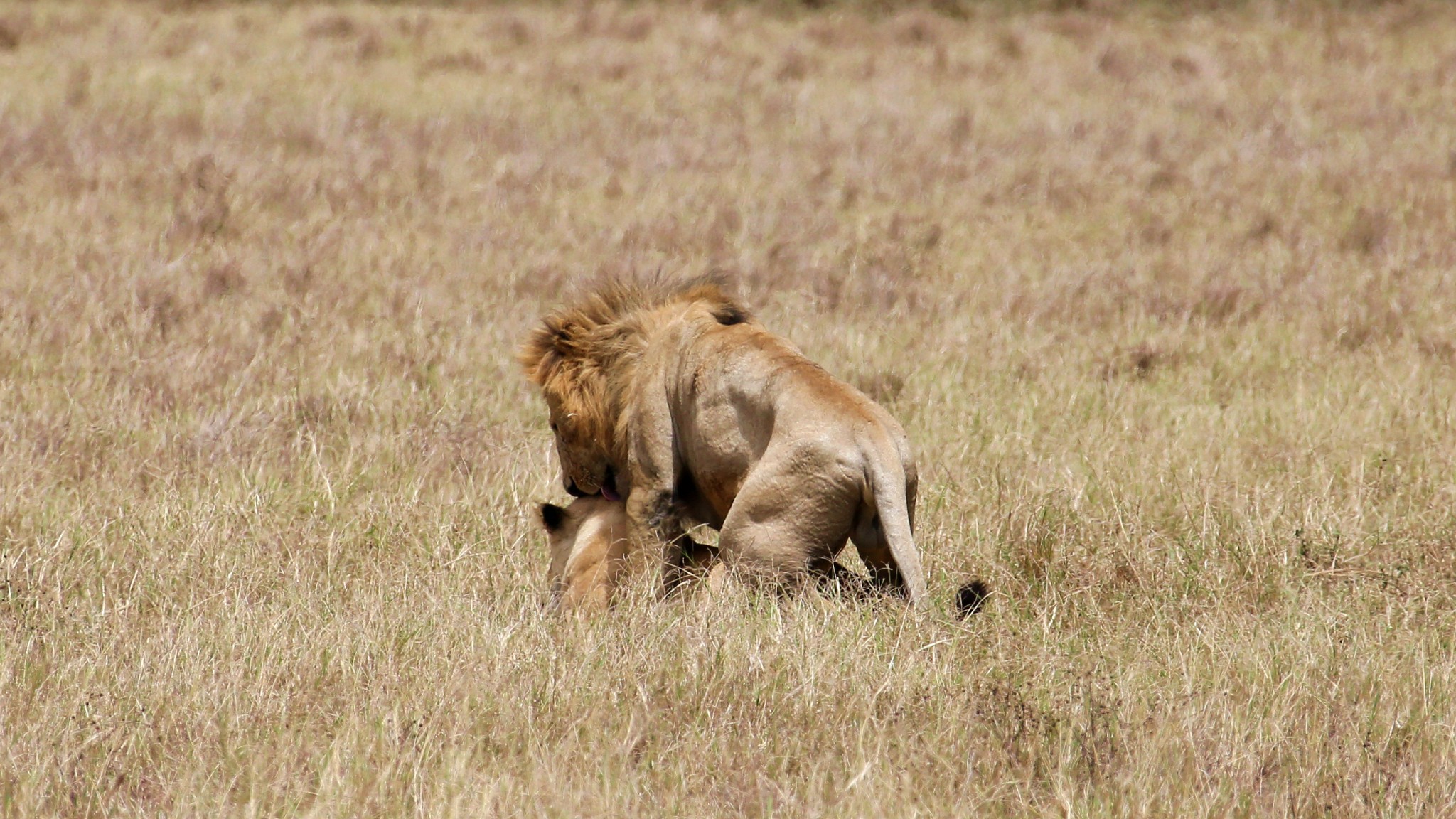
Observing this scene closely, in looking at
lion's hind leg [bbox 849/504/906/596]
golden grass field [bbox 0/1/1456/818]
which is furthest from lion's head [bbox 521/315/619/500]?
lion's hind leg [bbox 849/504/906/596]

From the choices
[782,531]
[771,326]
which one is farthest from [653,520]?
[771,326]

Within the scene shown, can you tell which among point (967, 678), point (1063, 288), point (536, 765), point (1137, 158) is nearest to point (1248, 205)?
point (1137, 158)

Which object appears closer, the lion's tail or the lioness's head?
the lion's tail

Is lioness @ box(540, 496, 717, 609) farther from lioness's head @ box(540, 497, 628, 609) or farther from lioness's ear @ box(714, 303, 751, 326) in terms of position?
lioness's ear @ box(714, 303, 751, 326)

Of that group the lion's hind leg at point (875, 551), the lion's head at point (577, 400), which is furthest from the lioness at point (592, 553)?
the lion's hind leg at point (875, 551)

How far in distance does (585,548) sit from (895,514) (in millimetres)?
1222

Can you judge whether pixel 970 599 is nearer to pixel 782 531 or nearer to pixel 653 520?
pixel 782 531

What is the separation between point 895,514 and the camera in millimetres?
4359

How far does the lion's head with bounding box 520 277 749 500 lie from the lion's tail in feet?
3.50

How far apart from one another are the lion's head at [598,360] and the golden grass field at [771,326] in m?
0.46

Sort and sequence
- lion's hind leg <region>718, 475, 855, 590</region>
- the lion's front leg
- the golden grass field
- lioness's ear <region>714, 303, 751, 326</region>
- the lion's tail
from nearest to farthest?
the golden grass field, the lion's tail, lion's hind leg <region>718, 475, 855, 590</region>, the lion's front leg, lioness's ear <region>714, 303, 751, 326</region>

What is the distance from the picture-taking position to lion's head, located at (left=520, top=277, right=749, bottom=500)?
211 inches

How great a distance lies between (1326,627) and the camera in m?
4.68

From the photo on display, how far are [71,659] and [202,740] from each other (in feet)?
2.47
